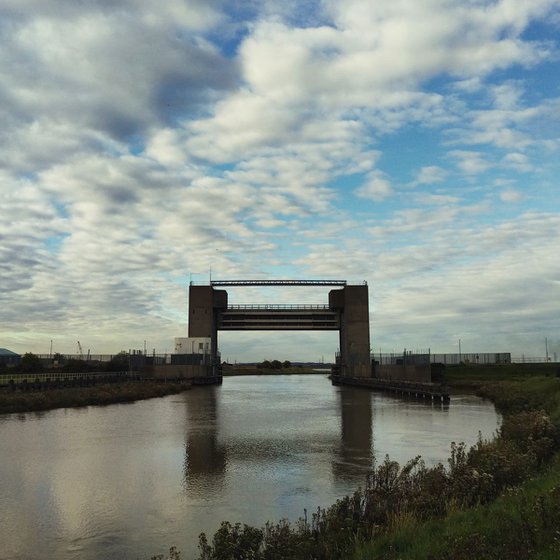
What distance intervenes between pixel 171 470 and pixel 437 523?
11.7 metres

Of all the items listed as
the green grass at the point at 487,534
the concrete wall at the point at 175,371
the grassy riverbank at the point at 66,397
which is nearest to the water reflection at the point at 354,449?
the green grass at the point at 487,534

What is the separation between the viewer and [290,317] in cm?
9538

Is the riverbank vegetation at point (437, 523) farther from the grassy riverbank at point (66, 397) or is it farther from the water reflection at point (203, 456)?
the grassy riverbank at point (66, 397)

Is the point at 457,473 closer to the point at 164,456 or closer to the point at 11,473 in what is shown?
the point at 164,456

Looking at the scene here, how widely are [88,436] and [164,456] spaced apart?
25.3 ft

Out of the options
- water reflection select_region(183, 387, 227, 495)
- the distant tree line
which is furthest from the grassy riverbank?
the distant tree line

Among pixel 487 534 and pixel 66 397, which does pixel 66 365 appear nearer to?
pixel 66 397

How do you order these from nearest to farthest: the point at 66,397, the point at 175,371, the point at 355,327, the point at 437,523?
the point at 437,523
the point at 66,397
the point at 175,371
the point at 355,327

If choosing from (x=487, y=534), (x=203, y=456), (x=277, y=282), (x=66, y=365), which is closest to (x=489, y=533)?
(x=487, y=534)

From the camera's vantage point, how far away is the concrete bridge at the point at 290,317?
307 ft

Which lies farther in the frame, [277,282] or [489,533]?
[277,282]

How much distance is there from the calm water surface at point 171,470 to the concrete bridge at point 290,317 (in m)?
56.1

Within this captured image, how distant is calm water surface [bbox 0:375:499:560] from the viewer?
12211mm

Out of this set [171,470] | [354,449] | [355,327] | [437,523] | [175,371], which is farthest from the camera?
[355,327]
